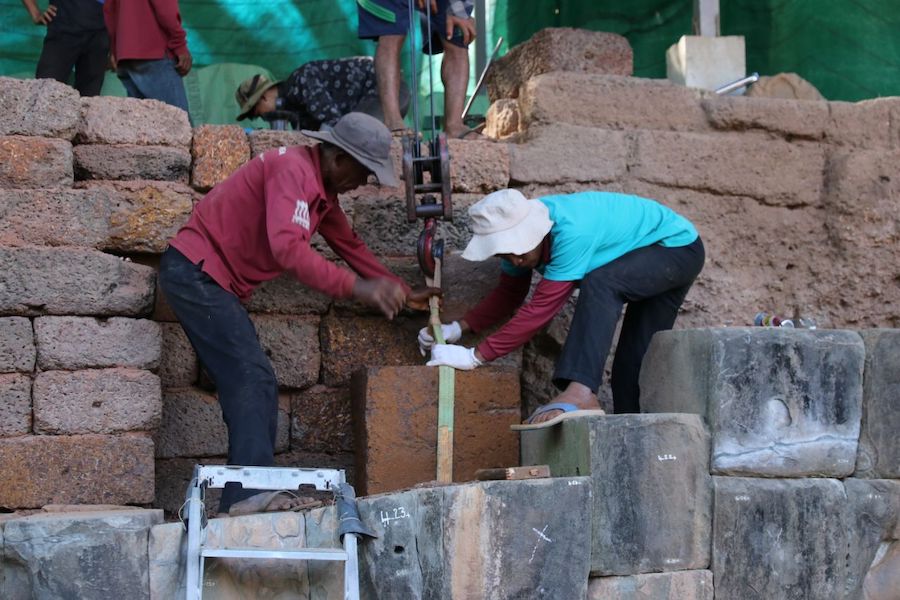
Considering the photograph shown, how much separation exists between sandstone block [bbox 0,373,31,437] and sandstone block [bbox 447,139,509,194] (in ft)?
7.10

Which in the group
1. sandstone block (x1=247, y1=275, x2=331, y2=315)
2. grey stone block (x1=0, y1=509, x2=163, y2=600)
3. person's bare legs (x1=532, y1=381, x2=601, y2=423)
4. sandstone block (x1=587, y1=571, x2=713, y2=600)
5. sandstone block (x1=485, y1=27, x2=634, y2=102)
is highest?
sandstone block (x1=485, y1=27, x2=634, y2=102)

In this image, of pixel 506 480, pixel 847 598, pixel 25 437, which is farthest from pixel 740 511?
pixel 25 437

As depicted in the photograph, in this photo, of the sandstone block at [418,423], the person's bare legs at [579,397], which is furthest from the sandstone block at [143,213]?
the person's bare legs at [579,397]

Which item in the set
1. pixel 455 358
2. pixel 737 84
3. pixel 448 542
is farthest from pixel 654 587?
pixel 737 84

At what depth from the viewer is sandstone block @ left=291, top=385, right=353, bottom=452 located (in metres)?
5.82

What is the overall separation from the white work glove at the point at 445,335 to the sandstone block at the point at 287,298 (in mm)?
499

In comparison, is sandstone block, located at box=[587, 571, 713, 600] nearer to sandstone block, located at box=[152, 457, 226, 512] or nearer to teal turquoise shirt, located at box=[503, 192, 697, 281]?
teal turquoise shirt, located at box=[503, 192, 697, 281]

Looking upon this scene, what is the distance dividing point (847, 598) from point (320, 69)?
12.7ft

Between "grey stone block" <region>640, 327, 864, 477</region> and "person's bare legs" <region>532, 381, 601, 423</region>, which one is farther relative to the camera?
"person's bare legs" <region>532, 381, 601, 423</region>

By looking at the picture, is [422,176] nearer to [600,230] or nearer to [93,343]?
[600,230]

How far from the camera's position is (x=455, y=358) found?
5.30 meters

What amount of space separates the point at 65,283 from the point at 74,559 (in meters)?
1.47

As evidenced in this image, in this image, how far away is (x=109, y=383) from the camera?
518cm

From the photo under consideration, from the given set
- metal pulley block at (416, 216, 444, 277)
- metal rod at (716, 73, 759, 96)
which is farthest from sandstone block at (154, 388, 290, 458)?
metal rod at (716, 73, 759, 96)
